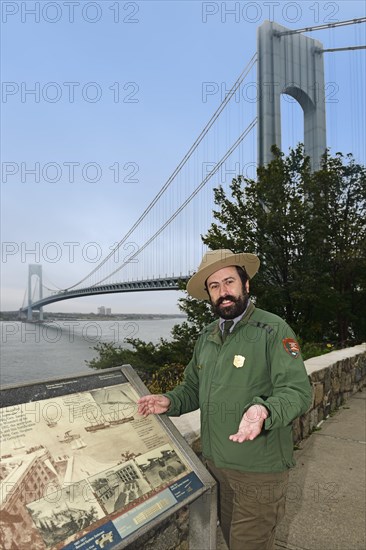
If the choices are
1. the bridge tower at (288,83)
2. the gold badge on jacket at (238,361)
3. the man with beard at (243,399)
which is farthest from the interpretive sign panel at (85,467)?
the bridge tower at (288,83)

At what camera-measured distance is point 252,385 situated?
1.61 meters

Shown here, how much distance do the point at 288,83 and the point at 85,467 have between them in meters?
19.9

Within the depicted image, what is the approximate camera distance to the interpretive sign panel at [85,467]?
1215mm

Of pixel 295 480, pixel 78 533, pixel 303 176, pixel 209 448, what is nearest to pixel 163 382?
pixel 295 480

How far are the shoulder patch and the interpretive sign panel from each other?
0.57 m

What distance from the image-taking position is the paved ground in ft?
7.86

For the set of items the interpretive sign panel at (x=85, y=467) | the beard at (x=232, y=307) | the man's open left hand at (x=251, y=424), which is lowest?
the interpretive sign panel at (x=85, y=467)

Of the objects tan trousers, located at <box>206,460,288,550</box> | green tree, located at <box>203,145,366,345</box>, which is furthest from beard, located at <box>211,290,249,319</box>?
green tree, located at <box>203,145,366,345</box>

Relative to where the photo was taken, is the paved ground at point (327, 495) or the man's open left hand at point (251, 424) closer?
the man's open left hand at point (251, 424)

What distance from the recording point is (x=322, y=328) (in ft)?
36.0

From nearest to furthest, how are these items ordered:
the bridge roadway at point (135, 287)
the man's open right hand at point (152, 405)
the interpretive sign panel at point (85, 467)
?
the interpretive sign panel at point (85, 467), the man's open right hand at point (152, 405), the bridge roadway at point (135, 287)

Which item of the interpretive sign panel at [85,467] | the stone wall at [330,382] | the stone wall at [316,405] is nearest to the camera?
the interpretive sign panel at [85,467]

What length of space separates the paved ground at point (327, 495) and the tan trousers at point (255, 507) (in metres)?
0.85

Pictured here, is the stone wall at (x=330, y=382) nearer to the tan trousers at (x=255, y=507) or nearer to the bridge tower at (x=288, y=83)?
the tan trousers at (x=255, y=507)
